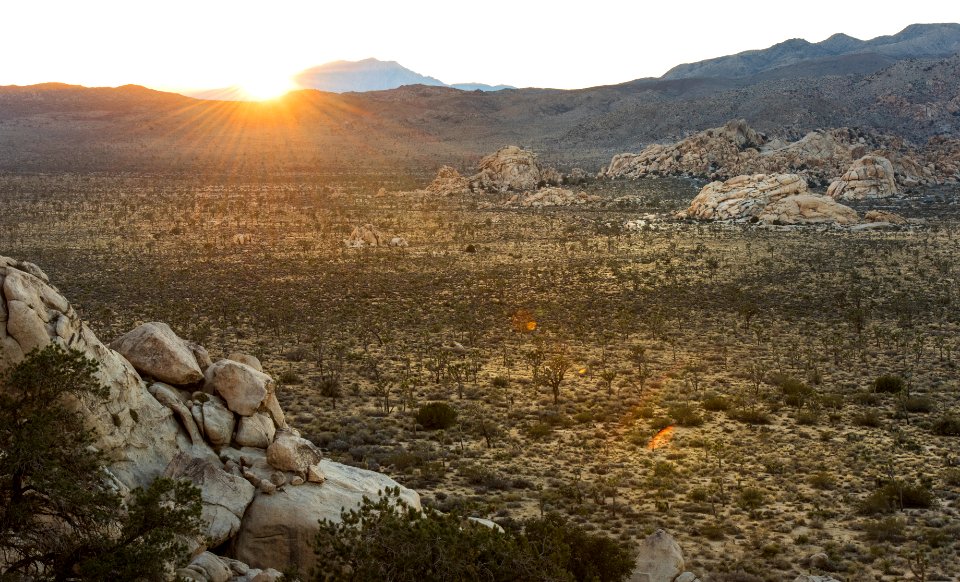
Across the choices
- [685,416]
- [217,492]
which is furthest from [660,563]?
[685,416]

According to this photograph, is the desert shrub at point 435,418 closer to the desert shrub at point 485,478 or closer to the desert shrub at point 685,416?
the desert shrub at point 485,478

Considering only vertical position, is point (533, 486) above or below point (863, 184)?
below

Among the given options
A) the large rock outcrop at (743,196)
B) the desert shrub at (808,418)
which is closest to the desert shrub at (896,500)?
the desert shrub at (808,418)

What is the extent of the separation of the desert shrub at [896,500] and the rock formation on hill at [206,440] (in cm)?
957

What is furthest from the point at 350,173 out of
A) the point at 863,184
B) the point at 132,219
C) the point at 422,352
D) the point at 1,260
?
the point at 1,260

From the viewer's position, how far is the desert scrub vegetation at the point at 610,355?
54.4ft

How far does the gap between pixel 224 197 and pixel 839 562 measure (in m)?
74.6

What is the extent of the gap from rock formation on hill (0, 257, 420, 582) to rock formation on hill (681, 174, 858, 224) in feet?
186

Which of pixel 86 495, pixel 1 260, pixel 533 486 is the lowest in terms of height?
pixel 533 486

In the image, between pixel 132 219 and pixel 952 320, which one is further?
pixel 132 219

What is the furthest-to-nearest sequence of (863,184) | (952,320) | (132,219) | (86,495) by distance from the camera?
(863,184)
(132,219)
(952,320)
(86,495)

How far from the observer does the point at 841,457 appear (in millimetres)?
18984

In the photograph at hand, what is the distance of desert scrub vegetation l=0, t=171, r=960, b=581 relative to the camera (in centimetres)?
1659

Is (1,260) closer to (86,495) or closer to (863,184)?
(86,495)
